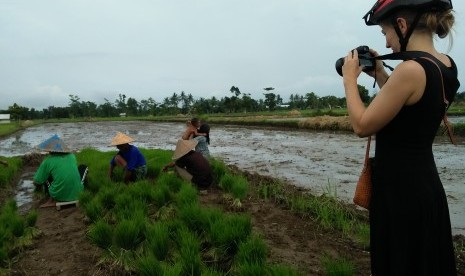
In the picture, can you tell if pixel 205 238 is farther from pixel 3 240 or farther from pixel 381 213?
pixel 381 213

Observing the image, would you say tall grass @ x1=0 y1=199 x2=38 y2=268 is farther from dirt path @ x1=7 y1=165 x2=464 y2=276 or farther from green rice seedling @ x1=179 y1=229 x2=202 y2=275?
green rice seedling @ x1=179 y1=229 x2=202 y2=275

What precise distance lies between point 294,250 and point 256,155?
8353 millimetres

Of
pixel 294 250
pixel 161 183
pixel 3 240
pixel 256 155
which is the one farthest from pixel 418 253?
pixel 256 155

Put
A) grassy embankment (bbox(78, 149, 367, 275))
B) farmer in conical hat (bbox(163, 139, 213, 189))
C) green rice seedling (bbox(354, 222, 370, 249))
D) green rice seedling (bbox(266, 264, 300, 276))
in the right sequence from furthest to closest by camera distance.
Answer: farmer in conical hat (bbox(163, 139, 213, 189)) < green rice seedling (bbox(354, 222, 370, 249)) < grassy embankment (bbox(78, 149, 367, 275)) < green rice seedling (bbox(266, 264, 300, 276))

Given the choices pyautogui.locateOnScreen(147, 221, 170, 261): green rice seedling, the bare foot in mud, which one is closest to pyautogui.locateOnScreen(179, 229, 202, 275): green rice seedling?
pyautogui.locateOnScreen(147, 221, 170, 261): green rice seedling

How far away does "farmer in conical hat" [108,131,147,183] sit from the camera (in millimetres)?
5879

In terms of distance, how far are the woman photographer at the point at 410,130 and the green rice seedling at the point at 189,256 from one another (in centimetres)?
150

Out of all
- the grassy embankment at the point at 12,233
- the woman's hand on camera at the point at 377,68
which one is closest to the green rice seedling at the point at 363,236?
the woman's hand on camera at the point at 377,68

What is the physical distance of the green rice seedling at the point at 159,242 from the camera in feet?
9.80

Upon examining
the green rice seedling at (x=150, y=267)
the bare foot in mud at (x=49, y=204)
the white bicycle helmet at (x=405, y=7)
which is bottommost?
the bare foot in mud at (x=49, y=204)

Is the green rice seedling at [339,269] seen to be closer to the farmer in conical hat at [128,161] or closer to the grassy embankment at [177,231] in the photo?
the grassy embankment at [177,231]

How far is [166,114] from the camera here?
63656 millimetres

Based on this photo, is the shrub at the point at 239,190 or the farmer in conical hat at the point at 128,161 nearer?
the shrub at the point at 239,190

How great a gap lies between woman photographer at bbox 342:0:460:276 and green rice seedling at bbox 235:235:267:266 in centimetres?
137
